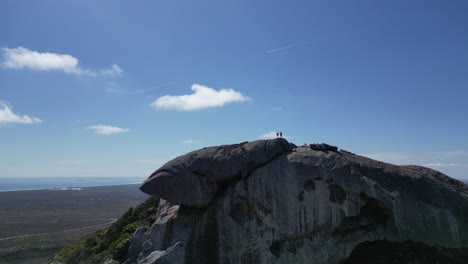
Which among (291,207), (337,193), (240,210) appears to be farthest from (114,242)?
(337,193)

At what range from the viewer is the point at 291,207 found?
75.3 ft

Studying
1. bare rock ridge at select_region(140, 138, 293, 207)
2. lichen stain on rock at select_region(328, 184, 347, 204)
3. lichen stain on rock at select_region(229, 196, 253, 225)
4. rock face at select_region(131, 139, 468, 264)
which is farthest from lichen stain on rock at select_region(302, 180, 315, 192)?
lichen stain on rock at select_region(229, 196, 253, 225)

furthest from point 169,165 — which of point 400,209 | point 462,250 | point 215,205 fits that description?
point 462,250

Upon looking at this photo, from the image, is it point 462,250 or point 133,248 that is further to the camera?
point 133,248

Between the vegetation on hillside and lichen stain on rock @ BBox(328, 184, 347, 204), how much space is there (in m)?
13.2

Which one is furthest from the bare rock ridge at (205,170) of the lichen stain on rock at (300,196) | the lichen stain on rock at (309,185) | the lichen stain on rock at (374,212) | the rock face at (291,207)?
the lichen stain on rock at (374,212)

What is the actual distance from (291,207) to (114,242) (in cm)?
1479

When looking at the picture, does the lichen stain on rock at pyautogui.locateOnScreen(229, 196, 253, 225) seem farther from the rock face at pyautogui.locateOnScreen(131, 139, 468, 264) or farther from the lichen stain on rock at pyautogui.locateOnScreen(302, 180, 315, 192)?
the lichen stain on rock at pyautogui.locateOnScreen(302, 180, 315, 192)

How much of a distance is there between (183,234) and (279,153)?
778cm

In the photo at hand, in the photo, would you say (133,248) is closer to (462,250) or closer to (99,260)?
(99,260)

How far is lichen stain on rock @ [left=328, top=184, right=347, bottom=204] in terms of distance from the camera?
23.1 meters

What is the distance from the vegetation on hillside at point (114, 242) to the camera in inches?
1095

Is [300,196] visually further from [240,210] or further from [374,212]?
[374,212]

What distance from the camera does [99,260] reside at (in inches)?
1103
